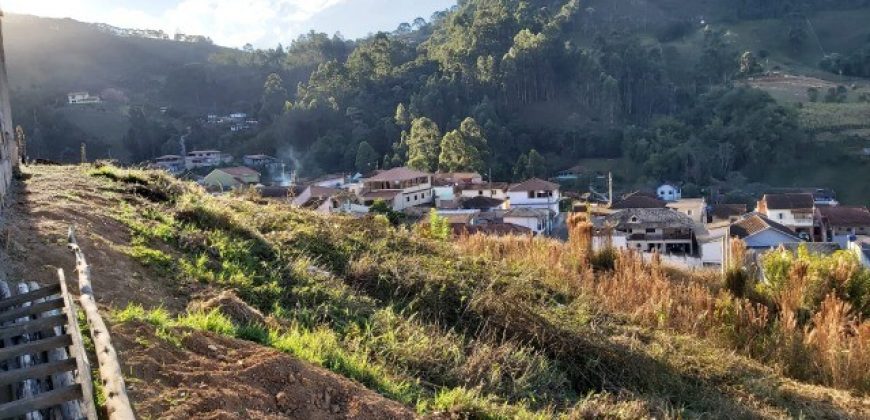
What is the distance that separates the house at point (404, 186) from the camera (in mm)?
27520

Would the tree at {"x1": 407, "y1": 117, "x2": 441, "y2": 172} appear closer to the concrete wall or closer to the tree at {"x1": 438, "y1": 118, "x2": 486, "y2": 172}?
the tree at {"x1": 438, "y1": 118, "x2": 486, "y2": 172}

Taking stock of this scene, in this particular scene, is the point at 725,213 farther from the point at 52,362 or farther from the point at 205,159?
the point at 205,159

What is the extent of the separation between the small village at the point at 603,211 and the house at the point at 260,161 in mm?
3271

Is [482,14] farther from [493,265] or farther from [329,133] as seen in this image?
[493,265]

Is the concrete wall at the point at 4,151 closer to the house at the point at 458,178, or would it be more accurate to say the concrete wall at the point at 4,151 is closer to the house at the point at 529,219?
the house at the point at 529,219

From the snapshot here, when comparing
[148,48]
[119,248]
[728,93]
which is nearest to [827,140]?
[728,93]

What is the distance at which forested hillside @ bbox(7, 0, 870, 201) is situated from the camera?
122ft

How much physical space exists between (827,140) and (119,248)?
1695 inches

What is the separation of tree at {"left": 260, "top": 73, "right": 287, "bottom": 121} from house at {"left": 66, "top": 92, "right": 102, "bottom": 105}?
40.4 ft

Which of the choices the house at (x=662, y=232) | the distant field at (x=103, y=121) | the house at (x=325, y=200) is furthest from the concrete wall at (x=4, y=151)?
the distant field at (x=103, y=121)

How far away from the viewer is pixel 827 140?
38.8 meters

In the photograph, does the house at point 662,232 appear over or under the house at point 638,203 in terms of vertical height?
under

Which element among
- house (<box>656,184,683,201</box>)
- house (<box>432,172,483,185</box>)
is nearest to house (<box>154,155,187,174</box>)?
house (<box>432,172,483,185</box>)

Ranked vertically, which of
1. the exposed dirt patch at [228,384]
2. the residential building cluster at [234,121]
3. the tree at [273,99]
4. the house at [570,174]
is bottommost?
the house at [570,174]
